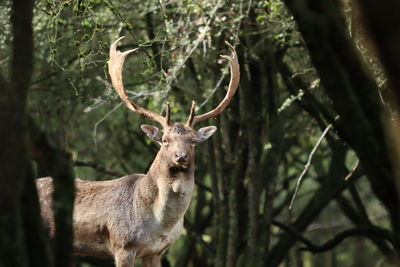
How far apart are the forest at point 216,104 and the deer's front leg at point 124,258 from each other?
537mm

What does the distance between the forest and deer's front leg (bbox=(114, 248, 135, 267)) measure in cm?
54

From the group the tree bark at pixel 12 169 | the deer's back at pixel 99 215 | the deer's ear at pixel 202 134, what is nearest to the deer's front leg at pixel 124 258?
the deer's back at pixel 99 215

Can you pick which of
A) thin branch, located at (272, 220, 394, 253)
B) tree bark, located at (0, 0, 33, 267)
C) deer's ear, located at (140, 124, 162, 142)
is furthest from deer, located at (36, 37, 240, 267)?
thin branch, located at (272, 220, 394, 253)

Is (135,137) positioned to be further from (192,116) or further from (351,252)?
(351,252)

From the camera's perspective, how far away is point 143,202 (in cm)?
1171

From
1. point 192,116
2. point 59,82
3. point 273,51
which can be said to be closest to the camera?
point 192,116

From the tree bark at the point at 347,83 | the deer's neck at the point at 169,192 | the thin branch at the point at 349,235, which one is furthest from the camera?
the thin branch at the point at 349,235

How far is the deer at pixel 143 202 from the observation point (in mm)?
11312

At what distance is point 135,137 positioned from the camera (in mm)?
20828

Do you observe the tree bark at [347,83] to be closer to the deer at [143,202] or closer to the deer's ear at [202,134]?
the deer at [143,202]

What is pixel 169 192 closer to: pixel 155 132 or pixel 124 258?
pixel 155 132

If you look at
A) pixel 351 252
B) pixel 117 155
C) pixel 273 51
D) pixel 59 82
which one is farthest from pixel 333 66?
pixel 351 252

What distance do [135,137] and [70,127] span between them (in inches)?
84.8

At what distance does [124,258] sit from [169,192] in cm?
92
